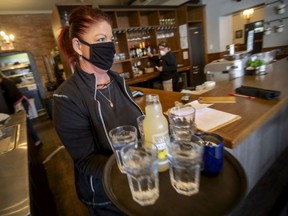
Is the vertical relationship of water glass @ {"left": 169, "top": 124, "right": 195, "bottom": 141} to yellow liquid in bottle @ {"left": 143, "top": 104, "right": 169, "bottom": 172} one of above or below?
below

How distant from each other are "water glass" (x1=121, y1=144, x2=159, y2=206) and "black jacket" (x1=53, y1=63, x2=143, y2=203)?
0.29 metres

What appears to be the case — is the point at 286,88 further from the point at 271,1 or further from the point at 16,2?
the point at 16,2

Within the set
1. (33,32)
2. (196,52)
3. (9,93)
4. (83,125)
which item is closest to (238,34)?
(196,52)

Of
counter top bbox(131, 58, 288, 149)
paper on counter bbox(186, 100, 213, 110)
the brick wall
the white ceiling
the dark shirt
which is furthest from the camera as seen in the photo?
the brick wall

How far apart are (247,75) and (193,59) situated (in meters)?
3.20

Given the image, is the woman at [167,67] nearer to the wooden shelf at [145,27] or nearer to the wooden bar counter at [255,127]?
the wooden shelf at [145,27]

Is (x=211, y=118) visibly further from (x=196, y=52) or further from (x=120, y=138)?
(x=196, y=52)

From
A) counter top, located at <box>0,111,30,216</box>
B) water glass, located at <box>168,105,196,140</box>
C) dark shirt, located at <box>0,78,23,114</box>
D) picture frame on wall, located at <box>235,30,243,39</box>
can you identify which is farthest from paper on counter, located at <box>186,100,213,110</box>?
picture frame on wall, located at <box>235,30,243,39</box>

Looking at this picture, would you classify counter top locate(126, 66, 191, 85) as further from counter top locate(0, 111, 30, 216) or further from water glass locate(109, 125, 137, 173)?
water glass locate(109, 125, 137, 173)

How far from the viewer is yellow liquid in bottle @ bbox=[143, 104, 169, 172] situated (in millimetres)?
624

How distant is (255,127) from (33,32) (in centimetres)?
686

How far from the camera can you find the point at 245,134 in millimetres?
899

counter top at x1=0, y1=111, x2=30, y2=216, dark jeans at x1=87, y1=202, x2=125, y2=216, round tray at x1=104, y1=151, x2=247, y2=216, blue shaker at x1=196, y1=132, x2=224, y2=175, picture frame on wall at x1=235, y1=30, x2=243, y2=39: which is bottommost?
dark jeans at x1=87, y1=202, x2=125, y2=216

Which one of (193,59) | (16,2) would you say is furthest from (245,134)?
(16,2)
